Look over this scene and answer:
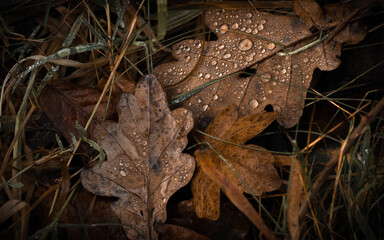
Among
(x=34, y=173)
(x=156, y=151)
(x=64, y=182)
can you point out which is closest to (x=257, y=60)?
(x=156, y=151)

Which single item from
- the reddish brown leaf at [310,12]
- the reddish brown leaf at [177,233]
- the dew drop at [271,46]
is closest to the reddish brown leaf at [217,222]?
the reddish brown leaf at [177,233]

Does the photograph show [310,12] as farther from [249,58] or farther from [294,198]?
[294,198]

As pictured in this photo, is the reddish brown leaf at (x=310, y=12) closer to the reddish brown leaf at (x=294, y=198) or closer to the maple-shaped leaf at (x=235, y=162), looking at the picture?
the maple-shaped leaf at (x=235, y=162)

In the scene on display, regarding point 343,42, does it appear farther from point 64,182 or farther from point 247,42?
point 64,182

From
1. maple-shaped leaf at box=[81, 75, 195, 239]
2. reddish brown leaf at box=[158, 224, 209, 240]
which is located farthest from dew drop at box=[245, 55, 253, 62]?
reddish brown leaf at box=[158, 224, 209, 240]

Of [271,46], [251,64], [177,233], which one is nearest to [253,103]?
[251,64]

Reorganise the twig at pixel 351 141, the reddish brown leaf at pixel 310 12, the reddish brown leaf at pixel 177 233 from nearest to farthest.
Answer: the twig at pixel 351 141
the reddish brown leaf at pixel 177 233
the reddish brown leaf at pixel 310 12
